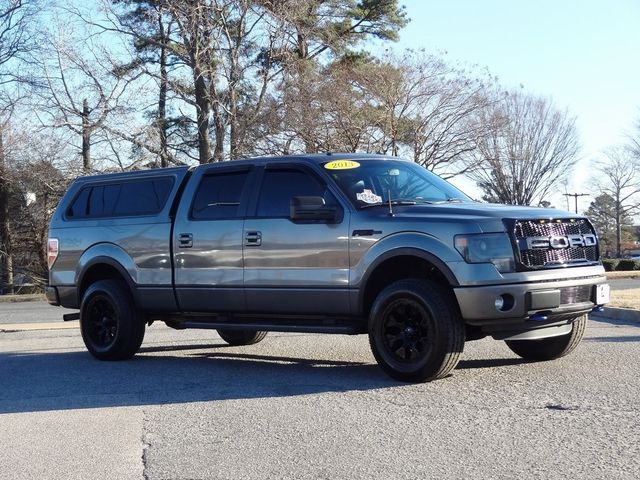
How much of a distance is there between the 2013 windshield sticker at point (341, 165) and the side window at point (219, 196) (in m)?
0.98

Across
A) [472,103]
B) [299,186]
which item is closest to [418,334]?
[299,186]

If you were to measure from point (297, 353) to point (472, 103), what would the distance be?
24634mm

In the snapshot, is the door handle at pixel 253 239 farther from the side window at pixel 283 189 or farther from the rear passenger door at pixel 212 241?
the side window at pixel 283 189

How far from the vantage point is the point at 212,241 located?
8.26 m

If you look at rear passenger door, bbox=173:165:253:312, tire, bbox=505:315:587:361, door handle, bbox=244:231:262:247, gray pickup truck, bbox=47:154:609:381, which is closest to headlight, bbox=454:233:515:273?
gray pickup truck, bbox=47:154:609:381

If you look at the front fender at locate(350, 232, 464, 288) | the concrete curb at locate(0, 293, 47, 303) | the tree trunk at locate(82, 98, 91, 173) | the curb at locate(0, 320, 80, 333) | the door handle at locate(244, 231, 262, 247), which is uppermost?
the tree trunk at locate(82, 98, 91, 173)

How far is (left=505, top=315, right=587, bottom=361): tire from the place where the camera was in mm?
7762

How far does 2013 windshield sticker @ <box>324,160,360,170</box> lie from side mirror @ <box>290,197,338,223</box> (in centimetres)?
59

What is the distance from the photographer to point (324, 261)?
24.5 ft

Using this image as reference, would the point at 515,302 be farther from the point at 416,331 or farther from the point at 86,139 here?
the point at 86,139

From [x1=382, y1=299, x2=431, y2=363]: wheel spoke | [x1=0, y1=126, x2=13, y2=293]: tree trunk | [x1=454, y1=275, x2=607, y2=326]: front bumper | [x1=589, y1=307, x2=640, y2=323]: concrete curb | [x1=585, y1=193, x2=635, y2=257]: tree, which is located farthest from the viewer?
[x1=585, y1=193, x2=635, y2=257]: tree

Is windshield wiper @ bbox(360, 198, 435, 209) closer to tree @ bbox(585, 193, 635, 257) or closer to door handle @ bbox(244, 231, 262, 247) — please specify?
door handle @ bbox(244, 231, 262, 247)

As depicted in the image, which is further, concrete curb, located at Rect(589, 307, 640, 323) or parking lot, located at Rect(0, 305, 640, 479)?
concrete curb, located at Rect(589, 307, 640, 323)

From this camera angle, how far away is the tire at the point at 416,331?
264 inches
